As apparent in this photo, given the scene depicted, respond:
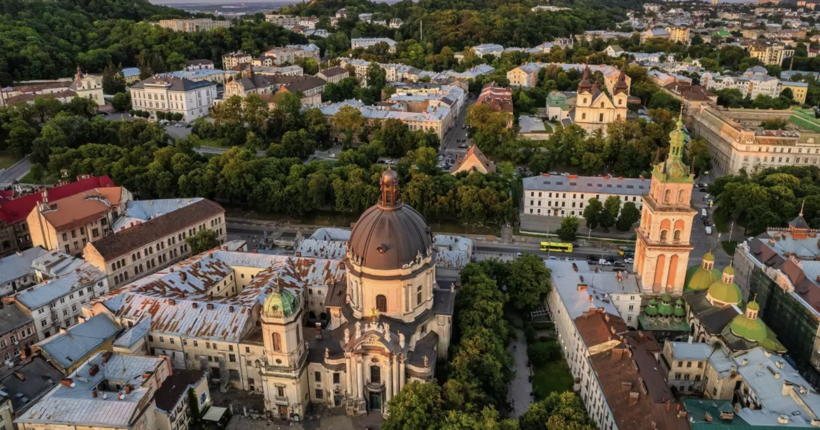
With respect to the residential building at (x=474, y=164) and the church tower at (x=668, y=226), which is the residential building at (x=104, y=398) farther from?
the residential building at (x=474, y=164)

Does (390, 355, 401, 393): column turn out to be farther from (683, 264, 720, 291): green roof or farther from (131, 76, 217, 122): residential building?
(131, 76, 217, 122): residential building

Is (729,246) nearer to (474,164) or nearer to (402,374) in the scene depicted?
(474,164)

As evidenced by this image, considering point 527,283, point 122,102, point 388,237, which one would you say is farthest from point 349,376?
point 122,102

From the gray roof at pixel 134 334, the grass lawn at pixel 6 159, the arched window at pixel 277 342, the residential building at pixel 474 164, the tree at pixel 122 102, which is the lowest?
the grass lawn at pixel 6 159

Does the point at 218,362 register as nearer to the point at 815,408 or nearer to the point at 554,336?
the point at 554,336

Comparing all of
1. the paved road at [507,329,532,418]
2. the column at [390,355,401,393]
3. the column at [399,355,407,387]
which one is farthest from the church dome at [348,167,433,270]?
the paved road at [507,329,532,418]

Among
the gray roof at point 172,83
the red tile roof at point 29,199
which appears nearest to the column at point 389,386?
the red tile roof at point 29,199
